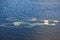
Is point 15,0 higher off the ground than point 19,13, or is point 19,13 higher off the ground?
point 15,0

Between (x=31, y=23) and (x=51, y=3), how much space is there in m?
0.28

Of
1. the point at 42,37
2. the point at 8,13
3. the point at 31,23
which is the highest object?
the point at 8,13

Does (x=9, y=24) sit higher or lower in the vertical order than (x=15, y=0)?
lower

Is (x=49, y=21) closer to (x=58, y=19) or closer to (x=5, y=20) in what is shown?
(x=58, y=19)

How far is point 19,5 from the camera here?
2021 millimetres

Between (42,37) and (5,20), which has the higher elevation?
(5,20)

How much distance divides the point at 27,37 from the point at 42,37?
0.15 m

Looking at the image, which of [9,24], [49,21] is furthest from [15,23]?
[49,21]

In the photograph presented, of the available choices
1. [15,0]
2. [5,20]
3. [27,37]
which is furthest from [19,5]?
[27,37]

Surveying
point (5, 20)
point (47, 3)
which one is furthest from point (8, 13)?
point (47, 3)

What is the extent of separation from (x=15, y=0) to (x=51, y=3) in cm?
36

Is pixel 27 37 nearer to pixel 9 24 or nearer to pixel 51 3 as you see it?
pixel 9 24

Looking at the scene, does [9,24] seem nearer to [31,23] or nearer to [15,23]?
[15,23]

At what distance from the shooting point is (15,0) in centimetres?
202
